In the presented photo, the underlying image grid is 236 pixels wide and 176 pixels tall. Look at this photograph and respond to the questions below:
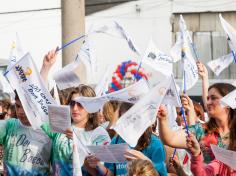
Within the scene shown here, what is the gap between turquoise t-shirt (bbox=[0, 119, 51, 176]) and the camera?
4.95 m

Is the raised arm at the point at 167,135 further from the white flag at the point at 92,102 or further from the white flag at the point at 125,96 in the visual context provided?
the white flag at the point at 92,102

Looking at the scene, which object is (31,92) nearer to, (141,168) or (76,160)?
(76,160)

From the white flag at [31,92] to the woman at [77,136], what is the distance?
217 millimetres

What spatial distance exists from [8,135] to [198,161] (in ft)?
4.91

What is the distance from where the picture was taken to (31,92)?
484cm

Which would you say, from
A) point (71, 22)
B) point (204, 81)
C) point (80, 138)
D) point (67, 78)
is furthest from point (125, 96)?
point (71, 22)

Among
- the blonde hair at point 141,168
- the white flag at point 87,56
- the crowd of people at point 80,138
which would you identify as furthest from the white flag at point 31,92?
the white flag at point 87,56

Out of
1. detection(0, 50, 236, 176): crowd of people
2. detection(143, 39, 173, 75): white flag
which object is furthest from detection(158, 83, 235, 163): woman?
detection(143, 39, 173, 75): white flag

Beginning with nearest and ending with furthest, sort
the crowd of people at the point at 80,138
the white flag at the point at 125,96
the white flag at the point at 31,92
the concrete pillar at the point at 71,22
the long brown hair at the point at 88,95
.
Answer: the white flag at the point at 125,96, the crowd of people at the point at 80,138, the white flag at the point at 31,92, the long brown hair at the point at 88,95, the concrete pillar at the point at 71,22

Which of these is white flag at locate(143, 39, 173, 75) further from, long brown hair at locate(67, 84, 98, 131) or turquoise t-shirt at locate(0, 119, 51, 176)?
turquoise t-shirt at locate(0, 119, 51, 176)

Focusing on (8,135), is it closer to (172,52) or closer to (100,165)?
(100,165)

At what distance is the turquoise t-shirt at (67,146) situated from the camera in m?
4.87

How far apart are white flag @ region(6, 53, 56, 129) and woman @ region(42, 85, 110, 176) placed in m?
0.22

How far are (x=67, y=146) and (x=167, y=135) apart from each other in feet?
2.65
